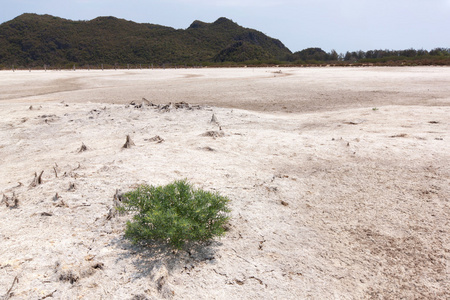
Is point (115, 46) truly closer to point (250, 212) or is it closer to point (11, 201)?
point (11, 201)

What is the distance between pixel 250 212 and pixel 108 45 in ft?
328

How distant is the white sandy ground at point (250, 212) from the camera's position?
2.31 meters

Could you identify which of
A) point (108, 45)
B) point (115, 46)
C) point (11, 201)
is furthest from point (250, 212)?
point (108, 45)

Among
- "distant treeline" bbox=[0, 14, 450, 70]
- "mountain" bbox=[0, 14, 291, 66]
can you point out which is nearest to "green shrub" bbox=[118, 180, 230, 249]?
"distant treeline" bbox=[0, 14, 450, 70]

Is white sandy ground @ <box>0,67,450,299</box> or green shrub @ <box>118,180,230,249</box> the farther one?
green shrub @ <box>118,180,230,249</box>

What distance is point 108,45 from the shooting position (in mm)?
91812

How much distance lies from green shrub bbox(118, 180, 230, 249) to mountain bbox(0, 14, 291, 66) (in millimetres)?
71167

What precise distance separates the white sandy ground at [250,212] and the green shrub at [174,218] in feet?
0.43

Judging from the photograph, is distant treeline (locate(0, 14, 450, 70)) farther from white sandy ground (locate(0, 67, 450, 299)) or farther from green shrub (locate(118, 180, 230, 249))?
green shrub (locate(118, 180, 230, 249))

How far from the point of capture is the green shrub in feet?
8.23

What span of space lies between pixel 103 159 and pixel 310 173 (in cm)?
315

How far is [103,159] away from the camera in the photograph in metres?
4.87

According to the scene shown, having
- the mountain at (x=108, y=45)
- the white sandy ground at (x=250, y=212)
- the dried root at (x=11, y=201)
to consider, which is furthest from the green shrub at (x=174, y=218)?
the mountain at (x=108, y=45)

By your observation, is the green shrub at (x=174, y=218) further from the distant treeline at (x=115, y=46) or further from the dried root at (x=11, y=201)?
the distant treeline at (x=115, y=46)
